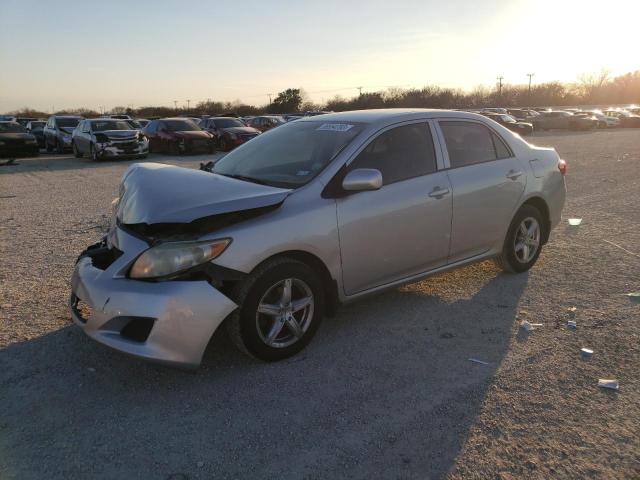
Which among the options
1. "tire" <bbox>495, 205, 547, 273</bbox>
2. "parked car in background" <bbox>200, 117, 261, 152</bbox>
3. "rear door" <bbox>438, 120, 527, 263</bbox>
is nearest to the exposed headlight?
"rear door" <bbox>438, 120, 527, 263</bbox>

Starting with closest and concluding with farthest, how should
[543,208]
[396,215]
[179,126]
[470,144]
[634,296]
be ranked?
[396,215] → [634,296] → [470,144] → [543,208] → [179,126]

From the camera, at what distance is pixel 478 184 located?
4.66 m

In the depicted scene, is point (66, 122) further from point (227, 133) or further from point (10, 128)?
point (227, 133)

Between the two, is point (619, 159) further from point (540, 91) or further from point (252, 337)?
point (540, 91)

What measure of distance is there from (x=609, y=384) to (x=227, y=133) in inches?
833

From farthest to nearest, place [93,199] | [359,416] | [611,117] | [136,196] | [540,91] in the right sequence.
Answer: [540,91], [611,117], [93,199], [136,196], [359,416]

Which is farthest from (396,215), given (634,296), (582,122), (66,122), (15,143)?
(582,122)

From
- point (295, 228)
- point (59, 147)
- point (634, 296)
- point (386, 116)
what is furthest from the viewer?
point (59, 147)

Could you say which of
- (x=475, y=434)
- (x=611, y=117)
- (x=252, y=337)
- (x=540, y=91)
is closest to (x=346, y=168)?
(x=252, y=337)

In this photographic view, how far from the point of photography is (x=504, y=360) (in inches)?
142

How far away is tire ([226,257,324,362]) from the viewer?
11.0 feet

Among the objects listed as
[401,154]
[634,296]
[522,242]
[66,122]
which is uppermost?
[66,122]

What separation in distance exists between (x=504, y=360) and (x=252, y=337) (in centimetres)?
174

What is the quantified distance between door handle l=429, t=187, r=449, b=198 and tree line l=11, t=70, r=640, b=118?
62231 millimetres
